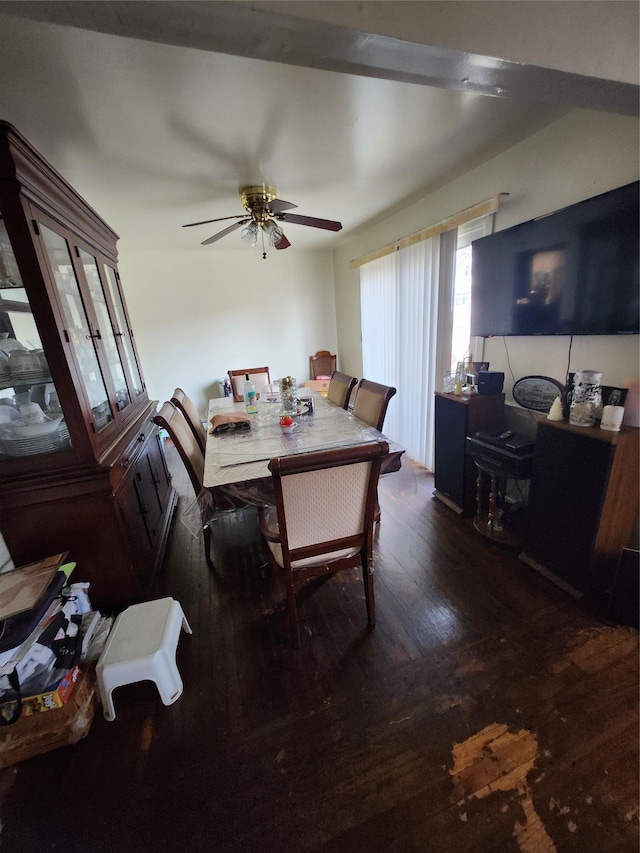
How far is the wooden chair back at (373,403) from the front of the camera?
2.09 m

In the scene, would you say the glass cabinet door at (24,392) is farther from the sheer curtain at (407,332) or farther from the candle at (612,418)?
the sheer curtain at (407,332)

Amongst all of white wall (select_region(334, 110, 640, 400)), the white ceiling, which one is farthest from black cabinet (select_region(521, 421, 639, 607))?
the white ceiling

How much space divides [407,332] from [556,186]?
1538mm

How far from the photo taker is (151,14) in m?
0.68

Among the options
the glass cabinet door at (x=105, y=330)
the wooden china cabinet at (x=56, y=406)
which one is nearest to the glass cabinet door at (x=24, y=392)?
the wooden china cabinet at (x=56, y=406)

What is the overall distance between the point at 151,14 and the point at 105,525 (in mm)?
1701

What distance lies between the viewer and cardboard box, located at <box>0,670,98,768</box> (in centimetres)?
115

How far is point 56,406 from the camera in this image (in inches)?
55.6

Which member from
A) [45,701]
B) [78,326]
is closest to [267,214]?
[78,326]

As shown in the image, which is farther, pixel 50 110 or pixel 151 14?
pixel 50 110

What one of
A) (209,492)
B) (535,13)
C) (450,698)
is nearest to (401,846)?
(450,698)

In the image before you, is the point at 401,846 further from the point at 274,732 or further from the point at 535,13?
the point at 535,13

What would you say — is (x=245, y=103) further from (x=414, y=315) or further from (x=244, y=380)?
(x=244, y=380)

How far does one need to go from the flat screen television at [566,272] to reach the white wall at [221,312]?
9.38 feet
